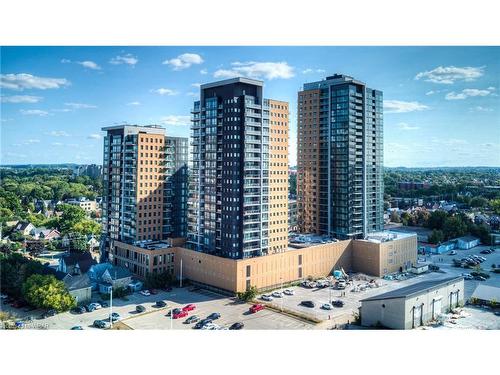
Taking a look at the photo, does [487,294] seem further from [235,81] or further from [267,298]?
[235,81]

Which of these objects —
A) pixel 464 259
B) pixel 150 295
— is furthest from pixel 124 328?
pixel 464 259

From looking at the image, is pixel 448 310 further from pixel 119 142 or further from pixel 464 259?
pixel 119 142

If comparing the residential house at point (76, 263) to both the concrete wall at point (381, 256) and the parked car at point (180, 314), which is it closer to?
the parked car at point (180, 314)

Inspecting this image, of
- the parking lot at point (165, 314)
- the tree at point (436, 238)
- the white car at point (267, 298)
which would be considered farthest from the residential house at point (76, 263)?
the tree at point (436, 238)

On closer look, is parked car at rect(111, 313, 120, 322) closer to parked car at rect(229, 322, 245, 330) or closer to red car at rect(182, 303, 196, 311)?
red car at rect(182, 303, 196, 311)

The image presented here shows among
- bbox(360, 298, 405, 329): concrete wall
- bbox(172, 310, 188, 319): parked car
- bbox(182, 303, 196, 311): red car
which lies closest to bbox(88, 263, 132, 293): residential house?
bbox(182, 303, 196, 311): red car

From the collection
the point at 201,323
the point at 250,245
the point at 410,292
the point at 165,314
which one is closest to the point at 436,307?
the point at 410,292
